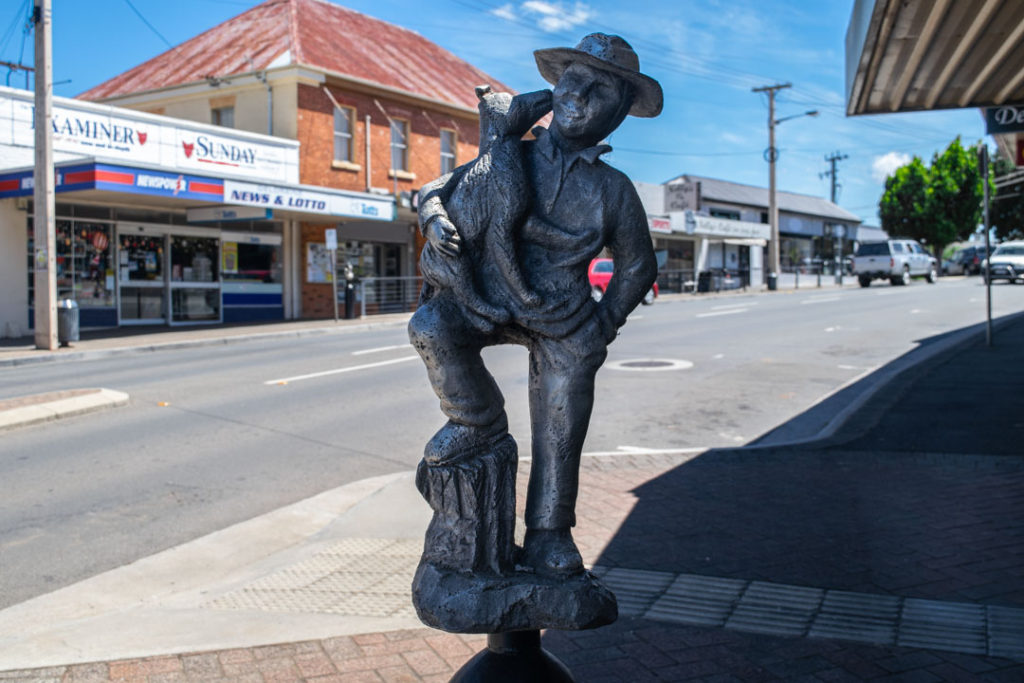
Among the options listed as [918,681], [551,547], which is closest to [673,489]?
[918,681]

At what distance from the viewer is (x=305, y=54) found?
24.3 meters

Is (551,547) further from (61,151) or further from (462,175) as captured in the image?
(61,151)

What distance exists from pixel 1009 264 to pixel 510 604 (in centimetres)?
3975

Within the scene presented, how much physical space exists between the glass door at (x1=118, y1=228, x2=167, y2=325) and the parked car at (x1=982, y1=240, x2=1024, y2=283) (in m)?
31.8

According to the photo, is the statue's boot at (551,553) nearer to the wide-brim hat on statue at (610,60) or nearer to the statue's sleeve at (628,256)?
the statue's sleeve at (628,256)

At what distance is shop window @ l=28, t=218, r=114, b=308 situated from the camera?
62.2 feet

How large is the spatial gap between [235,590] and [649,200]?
40.1m

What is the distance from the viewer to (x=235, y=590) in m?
4.61

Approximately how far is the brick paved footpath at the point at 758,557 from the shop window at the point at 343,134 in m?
20.1

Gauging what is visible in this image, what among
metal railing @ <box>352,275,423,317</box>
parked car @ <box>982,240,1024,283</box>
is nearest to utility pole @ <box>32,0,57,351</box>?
metal railing @ <box>352,275,423,317</box>

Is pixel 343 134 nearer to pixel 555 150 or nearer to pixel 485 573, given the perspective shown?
pixel 555 150

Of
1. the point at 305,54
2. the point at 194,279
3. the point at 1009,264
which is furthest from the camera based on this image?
the point at 1009,264

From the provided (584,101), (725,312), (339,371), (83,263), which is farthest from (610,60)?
(725,312)

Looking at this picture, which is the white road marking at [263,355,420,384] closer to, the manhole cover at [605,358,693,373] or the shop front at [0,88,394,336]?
the manhole cover at [605,358,693,373]
